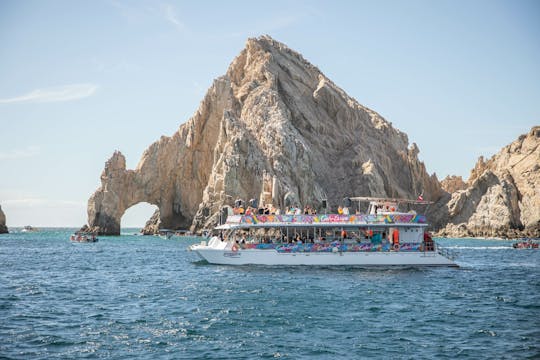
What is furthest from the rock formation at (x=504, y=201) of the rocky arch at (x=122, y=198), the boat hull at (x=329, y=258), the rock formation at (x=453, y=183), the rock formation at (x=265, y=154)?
the boat hull at (x=329, y=258)

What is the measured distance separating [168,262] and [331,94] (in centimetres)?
9451

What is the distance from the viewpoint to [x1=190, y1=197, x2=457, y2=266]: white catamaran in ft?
143

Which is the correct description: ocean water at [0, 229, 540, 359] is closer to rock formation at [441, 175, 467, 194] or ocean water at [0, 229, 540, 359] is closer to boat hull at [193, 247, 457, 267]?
boat hull at [193, 247, 457, 267]

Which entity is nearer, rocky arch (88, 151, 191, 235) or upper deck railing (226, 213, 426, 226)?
upper deck railing (226, 213, 426, 226)

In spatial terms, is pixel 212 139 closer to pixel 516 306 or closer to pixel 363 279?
pixel 363 279

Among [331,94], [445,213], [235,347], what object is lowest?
[235,347]

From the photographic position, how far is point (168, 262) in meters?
51.7

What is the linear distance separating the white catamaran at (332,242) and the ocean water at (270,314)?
124cm

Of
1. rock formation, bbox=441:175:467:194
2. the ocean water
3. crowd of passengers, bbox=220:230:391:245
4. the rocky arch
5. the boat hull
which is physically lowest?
the ocean water

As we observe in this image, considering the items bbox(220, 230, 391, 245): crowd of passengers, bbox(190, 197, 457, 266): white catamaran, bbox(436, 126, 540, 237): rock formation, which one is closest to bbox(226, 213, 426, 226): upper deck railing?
bbox(190, 197, 457, 266): white catamaran

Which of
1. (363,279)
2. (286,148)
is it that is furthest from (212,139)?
(363,279)

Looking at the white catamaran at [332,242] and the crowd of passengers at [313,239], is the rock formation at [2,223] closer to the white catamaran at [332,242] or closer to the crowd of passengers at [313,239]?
the white catamaran at [332,242]

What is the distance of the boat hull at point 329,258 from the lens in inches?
1710

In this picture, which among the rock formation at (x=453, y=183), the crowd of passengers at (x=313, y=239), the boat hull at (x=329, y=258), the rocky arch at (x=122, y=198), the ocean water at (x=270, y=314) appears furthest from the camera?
the rock formation at (x=453, y=183)
